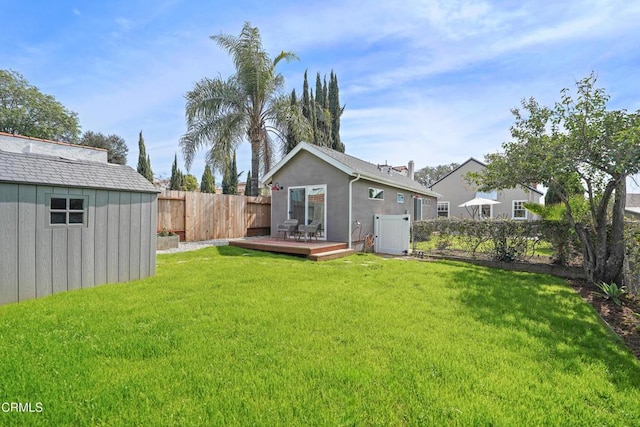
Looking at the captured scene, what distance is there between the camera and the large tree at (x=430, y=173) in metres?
55.2

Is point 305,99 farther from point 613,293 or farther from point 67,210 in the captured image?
point 613,293

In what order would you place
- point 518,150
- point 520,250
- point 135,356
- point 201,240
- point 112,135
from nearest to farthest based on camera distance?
point 135,356 → point 518,150 → point 520,250 → point 201,240 → point 112,135

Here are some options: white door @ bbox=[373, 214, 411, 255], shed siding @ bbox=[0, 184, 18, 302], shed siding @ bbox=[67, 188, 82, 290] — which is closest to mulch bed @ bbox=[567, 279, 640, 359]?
white door @ bbox=[373, 214, 411, 255]

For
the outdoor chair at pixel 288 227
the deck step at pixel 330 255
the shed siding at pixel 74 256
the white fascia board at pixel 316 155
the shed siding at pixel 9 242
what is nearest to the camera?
the shed siding at pixel 9 242

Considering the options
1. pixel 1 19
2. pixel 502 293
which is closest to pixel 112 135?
pixel 1 19

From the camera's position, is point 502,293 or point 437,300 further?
point 502,293

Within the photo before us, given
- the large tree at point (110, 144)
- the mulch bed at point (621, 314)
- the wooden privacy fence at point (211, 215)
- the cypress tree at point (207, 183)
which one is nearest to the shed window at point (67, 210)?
the wooden privacy fence at point (211, 215)

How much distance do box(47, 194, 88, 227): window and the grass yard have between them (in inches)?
51.0

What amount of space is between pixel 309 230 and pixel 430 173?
5128 centimetres

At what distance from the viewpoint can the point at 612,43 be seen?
281 inches

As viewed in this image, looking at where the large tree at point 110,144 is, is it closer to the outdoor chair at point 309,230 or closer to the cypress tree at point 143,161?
the cypress tree at point 143,161

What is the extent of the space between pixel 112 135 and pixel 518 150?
133 feet

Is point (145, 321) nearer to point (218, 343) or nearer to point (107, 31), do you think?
point (218, 343)

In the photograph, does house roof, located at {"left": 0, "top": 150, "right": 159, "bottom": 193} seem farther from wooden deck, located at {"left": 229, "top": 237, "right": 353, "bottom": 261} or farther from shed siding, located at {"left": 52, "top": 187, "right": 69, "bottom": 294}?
wooden deck, located at {"left": 229, "top": 237, "right": 353, "bottom": 261}
